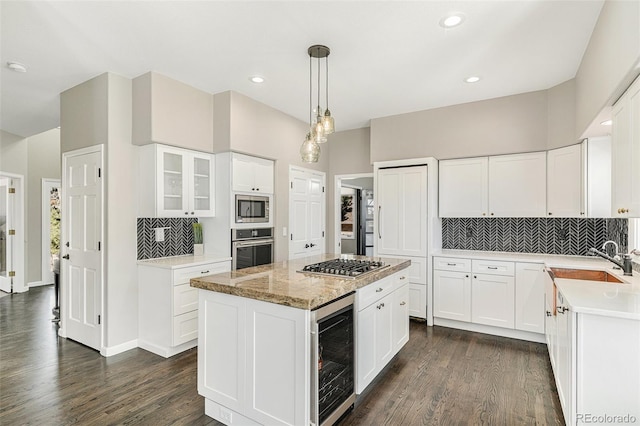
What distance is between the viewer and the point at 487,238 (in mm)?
4383

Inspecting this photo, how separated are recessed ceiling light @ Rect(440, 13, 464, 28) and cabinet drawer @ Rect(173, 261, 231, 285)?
3.12 meters

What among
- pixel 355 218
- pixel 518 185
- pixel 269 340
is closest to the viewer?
pixel 269 340

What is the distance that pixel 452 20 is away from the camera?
7.83ft

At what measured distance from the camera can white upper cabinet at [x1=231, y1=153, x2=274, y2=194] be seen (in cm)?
395

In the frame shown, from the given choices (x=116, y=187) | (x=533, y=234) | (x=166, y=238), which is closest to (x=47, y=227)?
(x=166, y=238)

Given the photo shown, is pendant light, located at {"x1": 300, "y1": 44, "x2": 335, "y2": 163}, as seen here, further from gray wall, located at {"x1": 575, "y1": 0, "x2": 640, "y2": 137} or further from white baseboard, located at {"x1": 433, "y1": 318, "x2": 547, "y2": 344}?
white baseboard, located at {"x1": 433, "y1": 318, "x2": 547, "y2": 344}

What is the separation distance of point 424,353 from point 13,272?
710 centimetres

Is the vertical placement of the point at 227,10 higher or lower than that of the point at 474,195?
higher

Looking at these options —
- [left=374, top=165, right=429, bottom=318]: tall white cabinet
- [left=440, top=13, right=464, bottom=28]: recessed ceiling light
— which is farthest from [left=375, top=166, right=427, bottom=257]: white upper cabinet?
[left=440, top=13, right=464, bottom=28]: recessed ceiling light

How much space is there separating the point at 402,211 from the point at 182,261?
110 inches

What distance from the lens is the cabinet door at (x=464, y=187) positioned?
412 centimetres

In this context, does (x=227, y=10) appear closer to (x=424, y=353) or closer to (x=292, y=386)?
(x=292, y=386)

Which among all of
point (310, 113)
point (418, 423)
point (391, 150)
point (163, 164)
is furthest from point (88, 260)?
point (391, 150)

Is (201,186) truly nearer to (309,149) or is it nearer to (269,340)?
(309,149)
